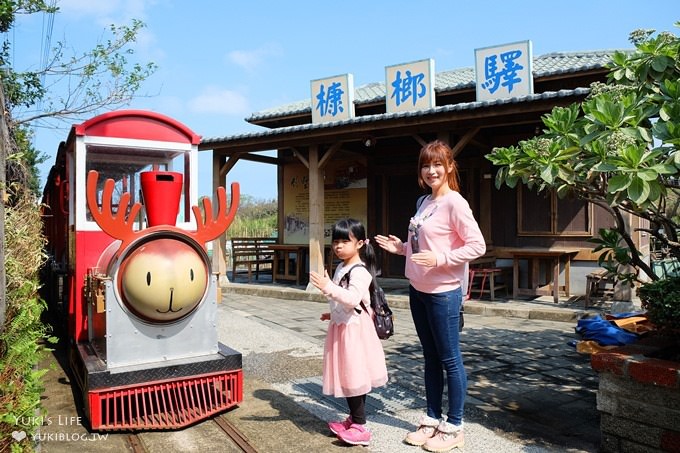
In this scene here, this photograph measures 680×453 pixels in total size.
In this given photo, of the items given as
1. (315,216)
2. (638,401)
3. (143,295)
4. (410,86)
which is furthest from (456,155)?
(143,295)

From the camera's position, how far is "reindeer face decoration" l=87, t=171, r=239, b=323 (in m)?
3.47

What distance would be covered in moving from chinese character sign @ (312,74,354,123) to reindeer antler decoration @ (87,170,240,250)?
7.65m

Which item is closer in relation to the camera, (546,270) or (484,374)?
(484,374)

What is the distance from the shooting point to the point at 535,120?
8203mm

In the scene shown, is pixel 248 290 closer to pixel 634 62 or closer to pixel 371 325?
pixel 371 325

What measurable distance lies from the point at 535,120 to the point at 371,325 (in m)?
6.10

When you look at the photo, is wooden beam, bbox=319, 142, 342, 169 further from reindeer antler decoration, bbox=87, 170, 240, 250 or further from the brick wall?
the brick wall

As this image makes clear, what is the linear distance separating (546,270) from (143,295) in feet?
25.3

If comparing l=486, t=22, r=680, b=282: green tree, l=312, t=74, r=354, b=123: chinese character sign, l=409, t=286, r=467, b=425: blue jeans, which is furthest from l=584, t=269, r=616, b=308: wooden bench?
l=409, t=286, r=467, b=425: blue jeans

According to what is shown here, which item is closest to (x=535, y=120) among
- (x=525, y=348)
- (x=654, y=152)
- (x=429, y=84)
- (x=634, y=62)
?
(x=429, y=84)

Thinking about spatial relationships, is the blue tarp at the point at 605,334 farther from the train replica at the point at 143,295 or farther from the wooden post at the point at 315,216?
the wooden post at the point at 315,216

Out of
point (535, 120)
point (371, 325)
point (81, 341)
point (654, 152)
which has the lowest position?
point (81, 341)

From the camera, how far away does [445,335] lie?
299 centimetres

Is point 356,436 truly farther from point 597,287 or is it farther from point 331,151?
point 331,151
